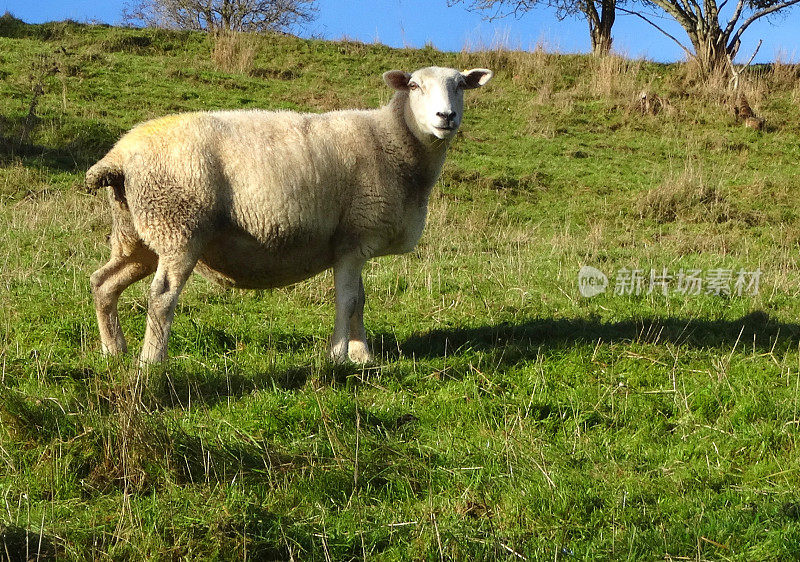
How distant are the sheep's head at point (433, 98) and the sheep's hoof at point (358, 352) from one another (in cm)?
163

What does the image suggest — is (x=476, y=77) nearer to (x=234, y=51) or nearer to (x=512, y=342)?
(x=512, y=342)

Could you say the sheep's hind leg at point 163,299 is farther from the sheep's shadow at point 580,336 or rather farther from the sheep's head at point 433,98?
the sheep's head at point 433,98

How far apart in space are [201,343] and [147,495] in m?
2.49

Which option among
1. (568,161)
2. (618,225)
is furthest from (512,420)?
(568,161)

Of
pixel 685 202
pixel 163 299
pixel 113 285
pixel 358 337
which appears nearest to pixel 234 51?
pixel 685 202

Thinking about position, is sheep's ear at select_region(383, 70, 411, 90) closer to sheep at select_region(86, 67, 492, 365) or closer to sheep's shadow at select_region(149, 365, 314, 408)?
sheep at select_region(86, 67, 492, 365)

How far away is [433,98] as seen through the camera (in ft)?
19.6

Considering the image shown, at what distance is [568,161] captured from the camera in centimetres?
1471

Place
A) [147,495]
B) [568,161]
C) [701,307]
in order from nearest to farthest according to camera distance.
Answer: [147,495] < [701,307] < [568,161]

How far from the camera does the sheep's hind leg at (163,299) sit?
5457mm

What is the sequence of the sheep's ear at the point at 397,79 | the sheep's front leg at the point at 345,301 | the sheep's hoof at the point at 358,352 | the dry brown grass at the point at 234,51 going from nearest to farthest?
the sheep's front leg at the point at 345,301 → the sheep's hoof at the point at 358,352 → the sheep's ear at the point at 397,79 → the dry brown grass at the point at 234,51

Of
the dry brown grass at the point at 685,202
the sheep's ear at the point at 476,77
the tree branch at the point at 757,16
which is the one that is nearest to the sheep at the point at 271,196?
the sheep's ear at the point at 476,77

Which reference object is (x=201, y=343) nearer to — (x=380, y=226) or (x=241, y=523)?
(x=380, y=226)

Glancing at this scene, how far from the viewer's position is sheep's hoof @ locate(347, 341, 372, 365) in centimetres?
611
